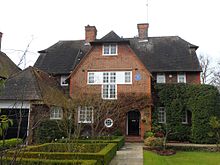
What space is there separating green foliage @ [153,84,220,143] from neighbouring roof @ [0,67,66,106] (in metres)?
10.1

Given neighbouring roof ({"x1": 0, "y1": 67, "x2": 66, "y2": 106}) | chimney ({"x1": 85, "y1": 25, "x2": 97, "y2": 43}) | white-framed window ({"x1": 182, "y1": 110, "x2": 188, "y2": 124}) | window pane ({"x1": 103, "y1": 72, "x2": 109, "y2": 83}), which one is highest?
chimney ({"x1": 85, "y1": 25, "x2": 97, "y2": 43})

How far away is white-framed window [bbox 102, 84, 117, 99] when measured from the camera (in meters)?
25.3

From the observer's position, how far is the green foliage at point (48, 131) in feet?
65.6

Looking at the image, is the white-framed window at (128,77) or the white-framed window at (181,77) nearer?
the white-framed window at (128,77)

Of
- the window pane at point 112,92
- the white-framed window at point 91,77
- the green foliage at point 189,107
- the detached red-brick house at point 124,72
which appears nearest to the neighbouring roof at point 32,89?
the detached red-brick house at point 124,72

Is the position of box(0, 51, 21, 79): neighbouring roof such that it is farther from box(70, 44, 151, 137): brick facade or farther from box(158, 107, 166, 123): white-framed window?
box(158, 107, 166, 123): white-framed window

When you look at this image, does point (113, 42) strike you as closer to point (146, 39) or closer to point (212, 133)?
point (146, 39)

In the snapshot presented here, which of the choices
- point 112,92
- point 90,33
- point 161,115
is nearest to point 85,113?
point 112,92

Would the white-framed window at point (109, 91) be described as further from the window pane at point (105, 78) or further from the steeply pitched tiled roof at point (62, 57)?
the steeply pitched tiled roof at point (62, 57)

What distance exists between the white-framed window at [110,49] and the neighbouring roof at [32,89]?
6355 mm

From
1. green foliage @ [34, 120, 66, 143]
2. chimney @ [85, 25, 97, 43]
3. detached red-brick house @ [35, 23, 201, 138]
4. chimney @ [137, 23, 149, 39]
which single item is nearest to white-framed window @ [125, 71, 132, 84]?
detached red-brick house @ [35, 23, 201, 138]

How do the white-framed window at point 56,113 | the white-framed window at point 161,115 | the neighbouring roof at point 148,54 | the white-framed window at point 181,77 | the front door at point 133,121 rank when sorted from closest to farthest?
the white-framed window at point 56,113, the white-framed window at point 161,115, the front door at point 133,121, the white-framed window at point 181,77, the neighbouring roof at point 148,54

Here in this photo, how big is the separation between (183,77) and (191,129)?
21.0 ft

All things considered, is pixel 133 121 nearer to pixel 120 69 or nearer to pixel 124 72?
pixel 124 72
